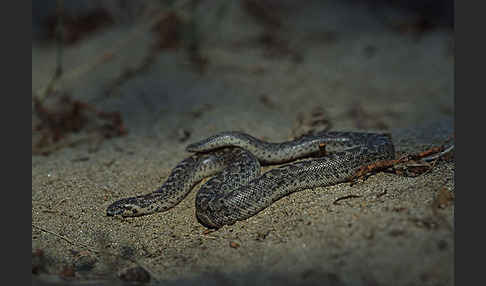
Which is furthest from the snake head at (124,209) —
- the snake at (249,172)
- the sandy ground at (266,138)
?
the sandy ground at (266,138)

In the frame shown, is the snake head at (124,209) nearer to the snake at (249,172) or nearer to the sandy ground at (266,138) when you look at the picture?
the snake at (249,172)

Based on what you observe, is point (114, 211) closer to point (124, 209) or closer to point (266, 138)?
point (124, 209)

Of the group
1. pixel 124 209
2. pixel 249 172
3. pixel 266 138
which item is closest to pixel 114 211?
pixel 124 209

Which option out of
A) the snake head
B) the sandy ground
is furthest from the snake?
the sandy ground

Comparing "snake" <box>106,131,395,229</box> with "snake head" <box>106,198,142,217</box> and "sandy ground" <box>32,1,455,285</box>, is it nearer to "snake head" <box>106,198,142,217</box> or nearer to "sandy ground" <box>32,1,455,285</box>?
"snake head" <box>106,198,142,217</box>

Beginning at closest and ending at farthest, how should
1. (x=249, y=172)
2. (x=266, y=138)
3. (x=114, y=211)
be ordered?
1. (x=114, y=211)
2. (x=249, y=172)
3. (x=266, y=138)
